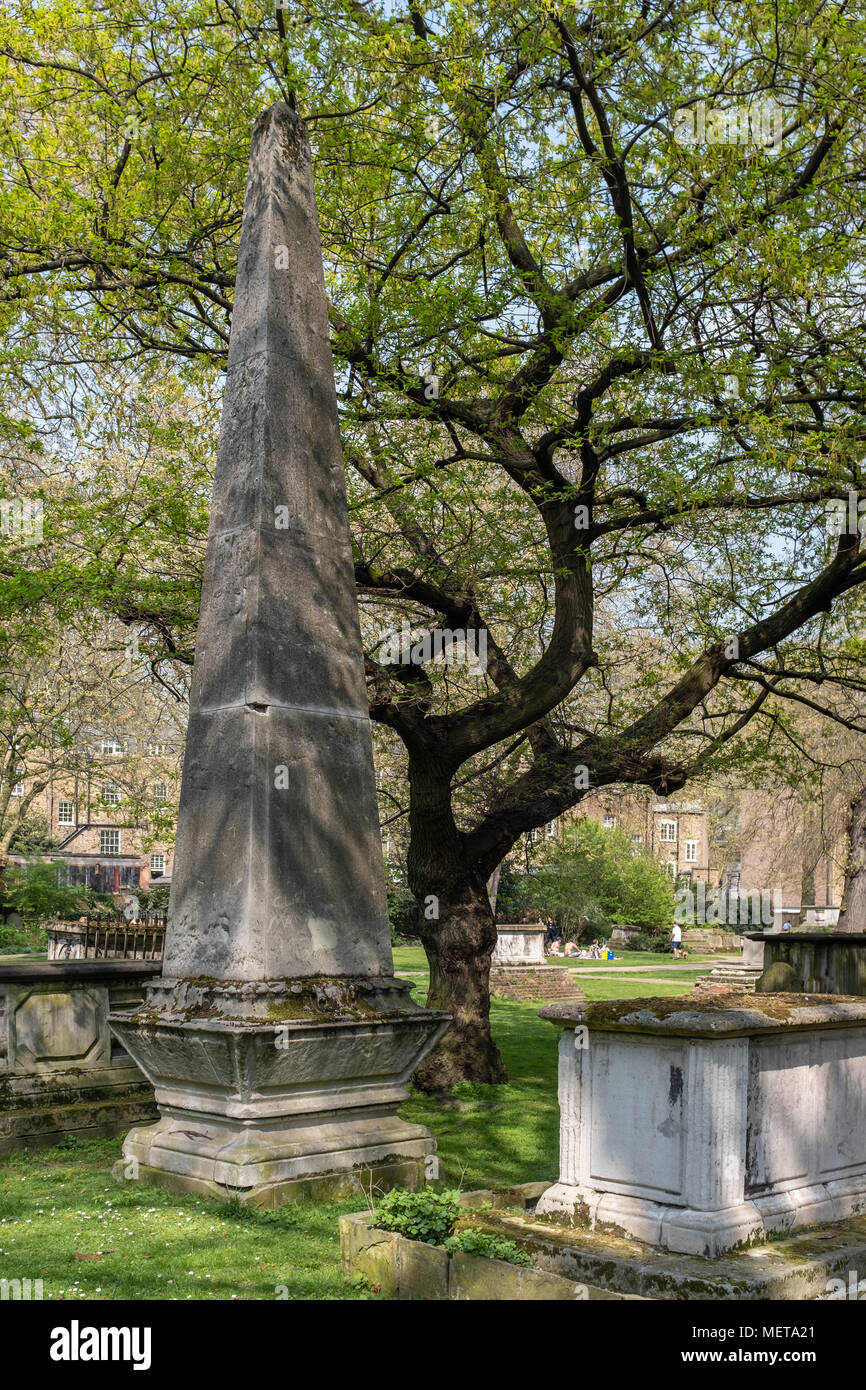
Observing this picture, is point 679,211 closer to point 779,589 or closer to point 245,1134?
point 779,589

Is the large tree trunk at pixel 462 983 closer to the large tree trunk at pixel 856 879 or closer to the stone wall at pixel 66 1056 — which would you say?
the stone wall at pixel 66 1056

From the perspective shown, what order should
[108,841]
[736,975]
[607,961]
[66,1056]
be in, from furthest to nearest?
[108,841] → [607,961] → [736,975] → [66,1056]

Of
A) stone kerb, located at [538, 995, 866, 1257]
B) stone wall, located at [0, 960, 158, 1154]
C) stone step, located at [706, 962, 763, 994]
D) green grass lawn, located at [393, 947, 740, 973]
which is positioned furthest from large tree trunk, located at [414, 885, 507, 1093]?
green grass lawn, located at [393, 947, 740, 973]

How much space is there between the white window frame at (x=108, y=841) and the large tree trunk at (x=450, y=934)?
160 feet

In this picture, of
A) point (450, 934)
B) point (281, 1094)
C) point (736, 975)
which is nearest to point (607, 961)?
point (736, 975)

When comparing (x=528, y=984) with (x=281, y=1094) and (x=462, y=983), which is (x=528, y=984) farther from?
(x=281, y=1094)

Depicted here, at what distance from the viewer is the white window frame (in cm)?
5953

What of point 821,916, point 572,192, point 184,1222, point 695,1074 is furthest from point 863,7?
point 821,916

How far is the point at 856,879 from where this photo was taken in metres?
23.4

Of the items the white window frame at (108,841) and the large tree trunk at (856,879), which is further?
the white window frame at (108,841)

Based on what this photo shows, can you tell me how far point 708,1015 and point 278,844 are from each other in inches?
114

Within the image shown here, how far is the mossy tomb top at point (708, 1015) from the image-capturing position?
206 inches

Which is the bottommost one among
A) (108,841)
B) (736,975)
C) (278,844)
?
(736,975)

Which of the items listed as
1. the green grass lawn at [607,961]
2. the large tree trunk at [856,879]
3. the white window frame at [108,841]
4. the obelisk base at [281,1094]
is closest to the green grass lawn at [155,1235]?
the obelisk base at [281,1094]
